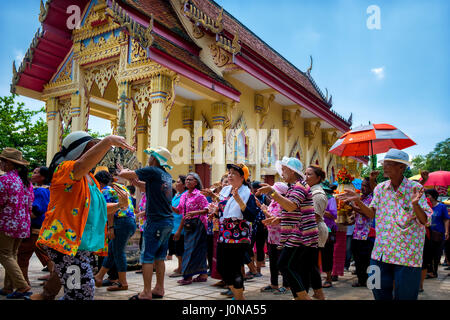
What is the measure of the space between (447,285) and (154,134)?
7.25 meters

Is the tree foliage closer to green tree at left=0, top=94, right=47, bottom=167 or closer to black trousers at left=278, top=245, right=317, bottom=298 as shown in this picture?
green tree at left=0, top=94, right=47, bottom=167

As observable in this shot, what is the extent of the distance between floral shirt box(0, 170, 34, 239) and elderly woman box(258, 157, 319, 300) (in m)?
3.13

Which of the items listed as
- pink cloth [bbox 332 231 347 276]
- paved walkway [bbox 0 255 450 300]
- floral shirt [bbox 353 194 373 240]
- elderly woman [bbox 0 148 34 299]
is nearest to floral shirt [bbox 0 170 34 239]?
elderly woman [bbox 0 148 34 299]

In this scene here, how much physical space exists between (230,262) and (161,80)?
21.0ft

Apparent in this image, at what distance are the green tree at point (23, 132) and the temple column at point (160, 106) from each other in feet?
55.7

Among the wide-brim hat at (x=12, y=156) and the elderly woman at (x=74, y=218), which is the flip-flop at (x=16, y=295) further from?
the elderly woman at (x=74, y=218)

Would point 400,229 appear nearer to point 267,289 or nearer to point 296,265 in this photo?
point 296,265

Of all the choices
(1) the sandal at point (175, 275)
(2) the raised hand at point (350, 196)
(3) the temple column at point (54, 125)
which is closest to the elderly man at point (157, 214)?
(1) the sandal at point (175, 275)

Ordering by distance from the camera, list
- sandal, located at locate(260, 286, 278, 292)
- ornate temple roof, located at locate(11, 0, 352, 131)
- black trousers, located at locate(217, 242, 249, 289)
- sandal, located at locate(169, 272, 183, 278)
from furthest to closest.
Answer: ornate temple roof, located at locate(11, 0, 352, 131) < sandal, located at locate(169, 272, 183, 278) < sandal, located at locate(260, 286, 278, 292) < black trousers, located at locate(217, 242, 249, 289)

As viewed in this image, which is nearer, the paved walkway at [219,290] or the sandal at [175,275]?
the paved walkway at [219,290]

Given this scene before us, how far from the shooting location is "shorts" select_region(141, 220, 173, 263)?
15.0 ft

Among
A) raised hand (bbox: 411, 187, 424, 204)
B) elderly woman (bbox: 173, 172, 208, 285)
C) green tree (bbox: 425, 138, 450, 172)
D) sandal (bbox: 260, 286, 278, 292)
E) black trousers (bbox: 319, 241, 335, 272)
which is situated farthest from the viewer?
green tree (bbox: 425, 138, 450, 172)

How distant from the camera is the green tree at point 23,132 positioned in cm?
2317
